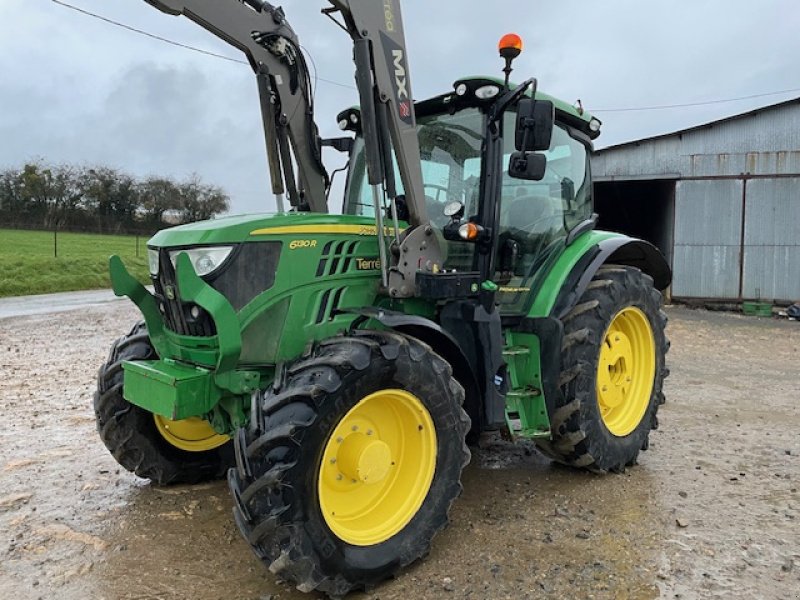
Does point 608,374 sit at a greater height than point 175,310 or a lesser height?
lesser

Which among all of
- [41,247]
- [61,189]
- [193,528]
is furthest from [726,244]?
[61,189]

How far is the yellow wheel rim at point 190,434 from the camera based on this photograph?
394 centimetres

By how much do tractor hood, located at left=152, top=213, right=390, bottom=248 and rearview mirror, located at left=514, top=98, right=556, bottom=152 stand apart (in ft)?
3.03

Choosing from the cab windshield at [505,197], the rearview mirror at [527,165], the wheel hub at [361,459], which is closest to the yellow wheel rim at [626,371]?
the cab windshield at [505,197]

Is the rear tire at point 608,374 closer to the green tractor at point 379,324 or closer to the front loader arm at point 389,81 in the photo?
the green tractor at point 379,324

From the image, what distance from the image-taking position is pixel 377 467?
3.01 m

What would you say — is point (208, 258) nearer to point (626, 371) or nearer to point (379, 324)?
point (379, 324)

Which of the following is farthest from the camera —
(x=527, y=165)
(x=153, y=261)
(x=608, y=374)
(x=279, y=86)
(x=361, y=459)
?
(x=608, y=374)

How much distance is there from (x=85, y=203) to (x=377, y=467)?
42715mm

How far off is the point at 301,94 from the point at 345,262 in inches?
50.4

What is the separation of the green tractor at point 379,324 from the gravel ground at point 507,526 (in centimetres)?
25

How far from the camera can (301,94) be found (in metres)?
4.03

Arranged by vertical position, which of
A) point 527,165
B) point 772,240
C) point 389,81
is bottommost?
point 527,165

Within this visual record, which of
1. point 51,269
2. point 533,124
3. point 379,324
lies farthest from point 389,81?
point 51,269
